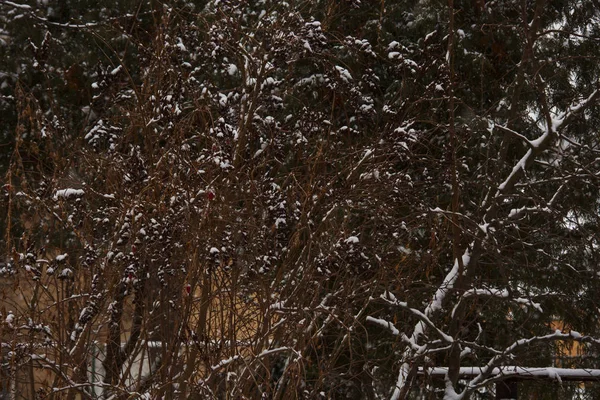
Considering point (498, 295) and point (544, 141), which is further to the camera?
point (544, 141)

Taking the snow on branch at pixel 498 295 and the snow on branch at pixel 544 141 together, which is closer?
the snow on branch at pixel 498 295

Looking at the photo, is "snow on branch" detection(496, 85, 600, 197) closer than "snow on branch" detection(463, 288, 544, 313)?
No

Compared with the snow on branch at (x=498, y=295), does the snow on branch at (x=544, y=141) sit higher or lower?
higher

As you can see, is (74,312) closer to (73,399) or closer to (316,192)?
(73,399)

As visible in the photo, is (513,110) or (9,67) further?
(9,67)

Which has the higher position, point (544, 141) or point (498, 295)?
point (544, 141)

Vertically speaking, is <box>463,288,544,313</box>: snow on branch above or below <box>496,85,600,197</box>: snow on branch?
below

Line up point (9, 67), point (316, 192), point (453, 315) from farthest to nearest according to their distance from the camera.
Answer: point (9, 67), point (453, 315), point (316, 192)

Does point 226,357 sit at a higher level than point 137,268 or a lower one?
lower

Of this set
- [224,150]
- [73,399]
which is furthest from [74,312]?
[224,150]

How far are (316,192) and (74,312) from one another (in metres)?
1.58

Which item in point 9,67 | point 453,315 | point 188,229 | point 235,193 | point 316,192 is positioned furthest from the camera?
point 9,67

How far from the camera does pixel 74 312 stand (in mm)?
5672

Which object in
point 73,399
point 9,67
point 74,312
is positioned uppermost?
point 9,67
